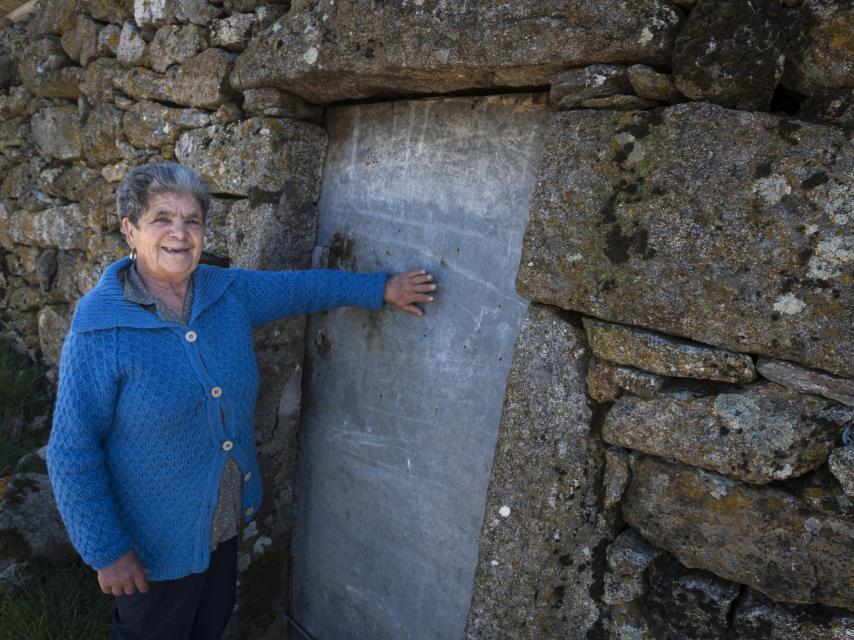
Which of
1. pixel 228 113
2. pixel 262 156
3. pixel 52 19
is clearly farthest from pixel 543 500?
pixel 52 19

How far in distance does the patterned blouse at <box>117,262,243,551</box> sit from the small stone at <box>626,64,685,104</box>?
1.35m

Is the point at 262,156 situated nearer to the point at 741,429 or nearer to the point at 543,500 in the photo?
the point at 543,500

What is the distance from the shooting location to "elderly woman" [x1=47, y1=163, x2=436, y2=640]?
174 centimetres

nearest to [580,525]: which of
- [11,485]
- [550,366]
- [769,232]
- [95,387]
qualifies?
[550,366]

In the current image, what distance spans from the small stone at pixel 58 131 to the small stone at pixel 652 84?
2991 millimetres

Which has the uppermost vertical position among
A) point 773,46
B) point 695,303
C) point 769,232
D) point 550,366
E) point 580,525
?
point 773,46

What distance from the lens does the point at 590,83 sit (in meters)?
1.59

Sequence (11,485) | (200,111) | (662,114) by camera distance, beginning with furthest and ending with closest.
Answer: (11,485) → (200,111) → (662,114)

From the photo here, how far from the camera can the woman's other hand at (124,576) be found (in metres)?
1.78

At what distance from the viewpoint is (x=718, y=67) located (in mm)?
1413

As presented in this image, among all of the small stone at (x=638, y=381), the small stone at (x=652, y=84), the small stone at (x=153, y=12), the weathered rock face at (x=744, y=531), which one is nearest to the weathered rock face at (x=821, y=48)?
the small stone at (x=652, y=84)

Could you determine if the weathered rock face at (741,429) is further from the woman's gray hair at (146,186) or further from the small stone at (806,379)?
the woman's gray hair at (146,186)

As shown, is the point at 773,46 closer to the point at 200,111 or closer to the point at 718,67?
the point at 718,67

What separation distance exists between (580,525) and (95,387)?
51.9 inches
